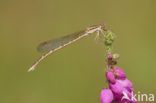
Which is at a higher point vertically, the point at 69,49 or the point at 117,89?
the point at 117,89

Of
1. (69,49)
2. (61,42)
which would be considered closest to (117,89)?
(61,42)

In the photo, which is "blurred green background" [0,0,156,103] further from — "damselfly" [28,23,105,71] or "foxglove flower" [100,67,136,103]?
"foxglove flower" [100,67,136,103]

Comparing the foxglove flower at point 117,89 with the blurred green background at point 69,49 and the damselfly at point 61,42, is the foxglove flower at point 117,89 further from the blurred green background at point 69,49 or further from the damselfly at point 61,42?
the blurred green background at point 69,49

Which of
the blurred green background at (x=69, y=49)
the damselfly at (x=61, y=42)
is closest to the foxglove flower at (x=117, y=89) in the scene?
the damselfly at (x=61, y=42)

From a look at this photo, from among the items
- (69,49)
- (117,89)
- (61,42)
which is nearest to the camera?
(117,89)

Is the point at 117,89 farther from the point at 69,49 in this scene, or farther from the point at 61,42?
the point at 69,49

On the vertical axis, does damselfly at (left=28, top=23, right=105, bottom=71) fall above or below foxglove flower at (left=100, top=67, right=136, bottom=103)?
above

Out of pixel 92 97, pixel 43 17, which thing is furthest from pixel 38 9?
pixel 92 97

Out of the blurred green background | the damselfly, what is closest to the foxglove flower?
the damselfly

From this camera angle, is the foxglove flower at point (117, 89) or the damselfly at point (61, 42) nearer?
the foxglove flower at point (117, 89)
